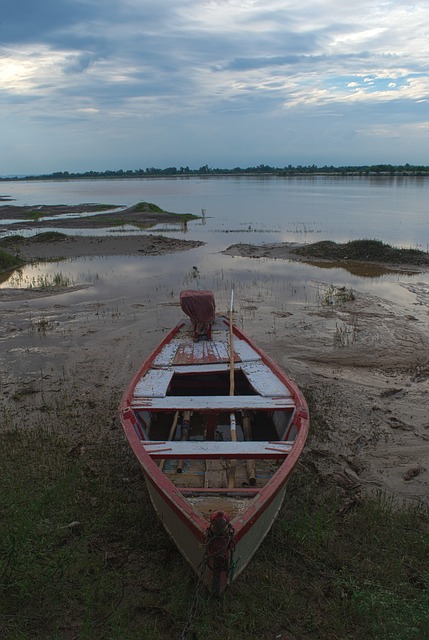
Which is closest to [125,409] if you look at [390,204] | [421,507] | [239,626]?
[239,626]

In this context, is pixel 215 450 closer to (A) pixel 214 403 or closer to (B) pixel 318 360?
(A) pixel 214 403

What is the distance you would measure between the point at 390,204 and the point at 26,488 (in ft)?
142

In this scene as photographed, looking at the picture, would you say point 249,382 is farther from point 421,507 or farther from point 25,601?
point 25,601

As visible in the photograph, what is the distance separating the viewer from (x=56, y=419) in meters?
6.87

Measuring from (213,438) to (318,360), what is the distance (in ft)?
12.9

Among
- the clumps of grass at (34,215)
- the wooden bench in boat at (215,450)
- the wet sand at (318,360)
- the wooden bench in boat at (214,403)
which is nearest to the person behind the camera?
the wooden bench in boat at (215,450)

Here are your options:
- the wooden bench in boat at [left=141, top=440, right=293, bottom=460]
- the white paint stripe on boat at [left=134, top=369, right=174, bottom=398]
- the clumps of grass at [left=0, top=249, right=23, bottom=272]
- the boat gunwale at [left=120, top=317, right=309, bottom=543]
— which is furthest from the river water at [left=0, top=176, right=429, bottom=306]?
the wooden bench in boat at [left=141, top=440, right=293, bottom=460]

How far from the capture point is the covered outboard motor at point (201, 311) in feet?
28.8

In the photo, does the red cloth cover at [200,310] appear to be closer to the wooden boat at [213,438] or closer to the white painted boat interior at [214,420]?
the wooden boat at [213,438]

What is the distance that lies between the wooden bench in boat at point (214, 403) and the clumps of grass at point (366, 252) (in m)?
13.9

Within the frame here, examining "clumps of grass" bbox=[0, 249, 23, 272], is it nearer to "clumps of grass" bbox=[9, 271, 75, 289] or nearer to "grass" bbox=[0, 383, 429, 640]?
"clumps of grass" bbox=[9, 271, 75, 289]

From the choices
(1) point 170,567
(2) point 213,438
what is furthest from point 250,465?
(1) point 170,567

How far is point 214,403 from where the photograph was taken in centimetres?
586

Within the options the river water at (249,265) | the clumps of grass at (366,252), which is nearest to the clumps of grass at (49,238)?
the river water at (249,265)
